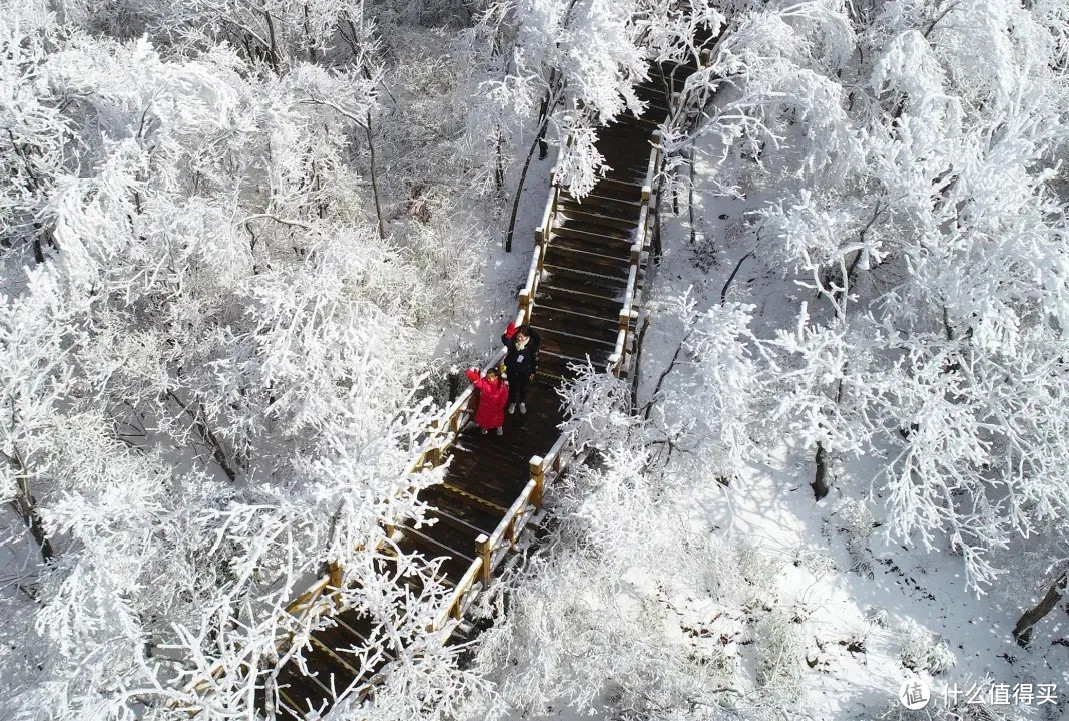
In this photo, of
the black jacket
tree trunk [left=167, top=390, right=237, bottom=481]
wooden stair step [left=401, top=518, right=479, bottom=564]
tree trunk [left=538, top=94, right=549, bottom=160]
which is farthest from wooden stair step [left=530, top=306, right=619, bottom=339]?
tree trunk [left=167, top=390, right=237, bottom=481]

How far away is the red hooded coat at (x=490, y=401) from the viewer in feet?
38.5

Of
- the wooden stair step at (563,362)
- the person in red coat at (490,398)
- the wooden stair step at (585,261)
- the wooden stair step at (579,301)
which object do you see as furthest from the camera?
the wooden stair step at (585,261)

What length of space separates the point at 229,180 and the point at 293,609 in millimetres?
9052

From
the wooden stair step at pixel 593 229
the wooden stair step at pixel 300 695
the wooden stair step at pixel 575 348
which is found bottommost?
the wooden stair step at pixel 300 695

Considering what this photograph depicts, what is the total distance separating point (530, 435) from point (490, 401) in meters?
1.14

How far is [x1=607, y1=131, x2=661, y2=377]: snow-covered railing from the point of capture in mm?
13156

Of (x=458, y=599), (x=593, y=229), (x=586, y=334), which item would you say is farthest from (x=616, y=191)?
(x=458, y=599)

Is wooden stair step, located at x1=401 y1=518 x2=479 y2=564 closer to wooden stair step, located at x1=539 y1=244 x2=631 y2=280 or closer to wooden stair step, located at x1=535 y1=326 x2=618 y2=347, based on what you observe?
wooden stair step, located at x1=535 y1=326 x2=618 y2=347

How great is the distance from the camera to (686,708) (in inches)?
457

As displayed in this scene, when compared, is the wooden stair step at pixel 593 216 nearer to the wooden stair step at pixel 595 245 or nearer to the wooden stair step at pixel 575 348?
the wooden stair step at pixel 595 245

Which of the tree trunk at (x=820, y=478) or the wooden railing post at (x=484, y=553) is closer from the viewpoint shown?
the wooden railing post at (x=484, y=553)

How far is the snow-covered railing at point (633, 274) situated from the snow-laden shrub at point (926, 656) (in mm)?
7386

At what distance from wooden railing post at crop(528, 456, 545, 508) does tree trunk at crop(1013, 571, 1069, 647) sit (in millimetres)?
9318

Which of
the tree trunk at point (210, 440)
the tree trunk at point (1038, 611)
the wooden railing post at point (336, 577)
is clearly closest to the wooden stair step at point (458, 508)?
the wooden railing post at point (336, 577)
